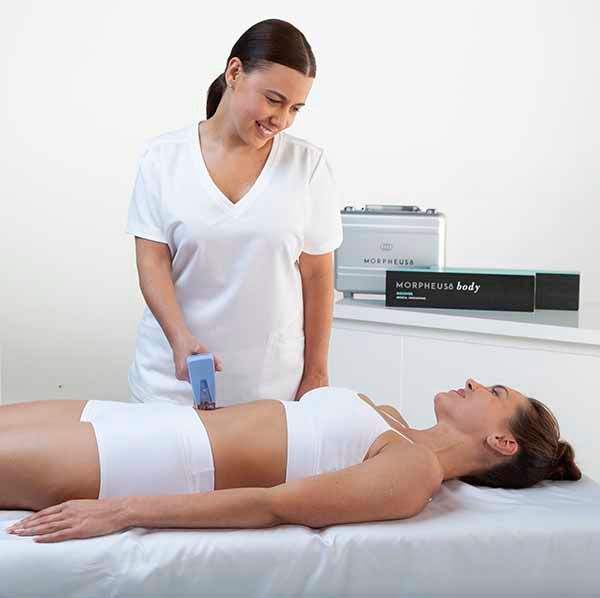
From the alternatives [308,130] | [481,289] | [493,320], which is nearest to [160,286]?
[493,320]

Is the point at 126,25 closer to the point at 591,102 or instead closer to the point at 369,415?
the point at 591,102

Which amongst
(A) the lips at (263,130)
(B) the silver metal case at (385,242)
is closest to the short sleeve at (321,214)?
(A) the lips at (263,130)

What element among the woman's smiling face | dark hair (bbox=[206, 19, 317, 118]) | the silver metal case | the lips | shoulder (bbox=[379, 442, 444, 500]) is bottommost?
shoulder (bbox=[379, 442, 444, 500])

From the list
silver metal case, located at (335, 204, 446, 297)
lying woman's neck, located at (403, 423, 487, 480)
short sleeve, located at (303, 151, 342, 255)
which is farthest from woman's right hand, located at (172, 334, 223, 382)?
silver metal case, located at (335, 204, 446, 297)

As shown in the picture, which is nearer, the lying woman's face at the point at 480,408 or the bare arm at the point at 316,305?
the lying woman's face at the point at 480,408

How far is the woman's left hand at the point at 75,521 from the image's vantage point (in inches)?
63.4

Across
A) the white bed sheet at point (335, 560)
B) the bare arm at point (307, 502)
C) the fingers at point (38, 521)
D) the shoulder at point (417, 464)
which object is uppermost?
the shoulder at point (417, 464)

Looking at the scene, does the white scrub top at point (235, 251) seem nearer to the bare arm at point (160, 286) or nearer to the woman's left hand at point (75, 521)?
the bare arm at point (160, 286)

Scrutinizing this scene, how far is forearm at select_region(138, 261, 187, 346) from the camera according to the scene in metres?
2.07

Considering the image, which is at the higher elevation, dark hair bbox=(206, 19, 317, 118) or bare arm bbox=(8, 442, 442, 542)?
dark hair bbox=(206, 19, 317, 118)

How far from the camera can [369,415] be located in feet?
6.31

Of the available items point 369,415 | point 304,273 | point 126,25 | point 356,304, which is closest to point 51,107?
point 126,25

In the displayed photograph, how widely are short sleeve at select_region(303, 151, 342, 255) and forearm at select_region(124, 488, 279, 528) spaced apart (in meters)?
0.67

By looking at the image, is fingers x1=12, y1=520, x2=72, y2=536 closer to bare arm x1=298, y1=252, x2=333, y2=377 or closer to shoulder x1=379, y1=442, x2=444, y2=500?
shoulder x1=379, y1=442, x2=444, y2=500
